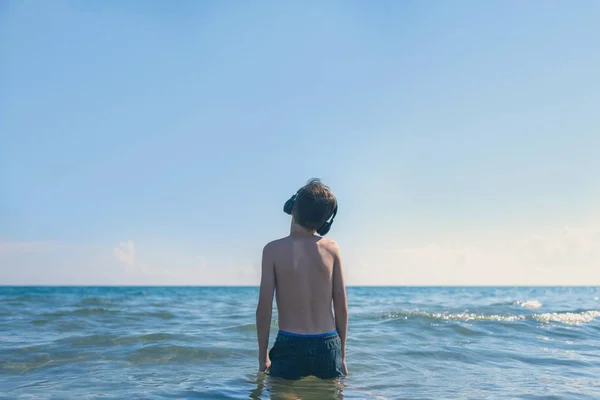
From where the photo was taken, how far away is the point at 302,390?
13.4ft

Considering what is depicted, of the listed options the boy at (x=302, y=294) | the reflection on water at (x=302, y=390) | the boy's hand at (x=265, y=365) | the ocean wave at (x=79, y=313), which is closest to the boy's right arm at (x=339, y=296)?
the boy at (x=302, y=294)

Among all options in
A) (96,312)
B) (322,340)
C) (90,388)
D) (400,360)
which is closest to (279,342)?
(322,340)

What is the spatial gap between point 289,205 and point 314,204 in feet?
0.83

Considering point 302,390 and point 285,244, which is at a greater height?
Answer: point 285,244

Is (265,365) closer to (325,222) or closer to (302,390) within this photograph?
(302,390)

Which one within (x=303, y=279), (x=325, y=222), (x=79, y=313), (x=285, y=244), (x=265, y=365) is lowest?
(x=79, y=313)

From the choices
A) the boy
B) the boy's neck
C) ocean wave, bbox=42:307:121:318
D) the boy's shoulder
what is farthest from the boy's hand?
ocean wave, bbox=42:307:121:318

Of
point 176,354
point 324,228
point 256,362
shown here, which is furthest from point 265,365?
point 176,354

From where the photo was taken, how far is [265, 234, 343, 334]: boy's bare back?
3836 millimetres

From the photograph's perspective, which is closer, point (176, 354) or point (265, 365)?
point (265, 365)

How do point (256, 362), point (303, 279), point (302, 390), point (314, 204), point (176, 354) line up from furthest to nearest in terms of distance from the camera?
point (176, 354) → point (256, 362) → point (302, 390) → point (303, 279) → point (314, 204)

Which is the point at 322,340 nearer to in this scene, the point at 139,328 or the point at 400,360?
the point at 400,360

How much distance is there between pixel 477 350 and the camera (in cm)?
787

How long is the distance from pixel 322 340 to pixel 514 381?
3005mm
